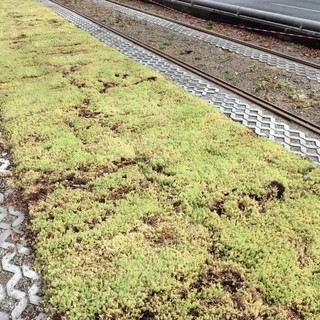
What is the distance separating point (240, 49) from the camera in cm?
1030

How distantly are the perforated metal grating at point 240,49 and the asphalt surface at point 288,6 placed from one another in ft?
17.0

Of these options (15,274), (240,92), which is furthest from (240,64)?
(15,274)

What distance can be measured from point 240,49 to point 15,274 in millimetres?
8814

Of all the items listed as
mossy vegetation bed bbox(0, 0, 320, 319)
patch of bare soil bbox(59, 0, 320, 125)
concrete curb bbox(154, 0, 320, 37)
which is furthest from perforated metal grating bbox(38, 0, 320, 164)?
concrete curb bbox(154, 0, 320, 37)

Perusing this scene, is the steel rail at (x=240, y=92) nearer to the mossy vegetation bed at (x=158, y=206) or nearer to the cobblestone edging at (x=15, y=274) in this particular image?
the mossy vegetation bed at (x=158, y=206)

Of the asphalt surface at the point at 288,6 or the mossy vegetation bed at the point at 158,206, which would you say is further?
the asphalt surface at the point at 288,6

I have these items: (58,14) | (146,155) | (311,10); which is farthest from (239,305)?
(311,10)

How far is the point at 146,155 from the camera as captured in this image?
5246 mm

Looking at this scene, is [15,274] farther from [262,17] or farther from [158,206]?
[262,17]

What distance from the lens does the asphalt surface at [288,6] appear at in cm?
1505

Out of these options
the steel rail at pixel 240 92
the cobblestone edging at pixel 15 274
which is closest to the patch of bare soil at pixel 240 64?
the steel rail at pixel 240 92

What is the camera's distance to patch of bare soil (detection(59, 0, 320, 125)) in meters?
7.18

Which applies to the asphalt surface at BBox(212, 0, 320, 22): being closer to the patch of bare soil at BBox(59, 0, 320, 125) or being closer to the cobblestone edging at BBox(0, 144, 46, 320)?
the patch of bare soil at BBox(59, 0, 320, 125)

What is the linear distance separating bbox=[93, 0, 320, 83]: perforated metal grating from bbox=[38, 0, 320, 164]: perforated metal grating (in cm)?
217
